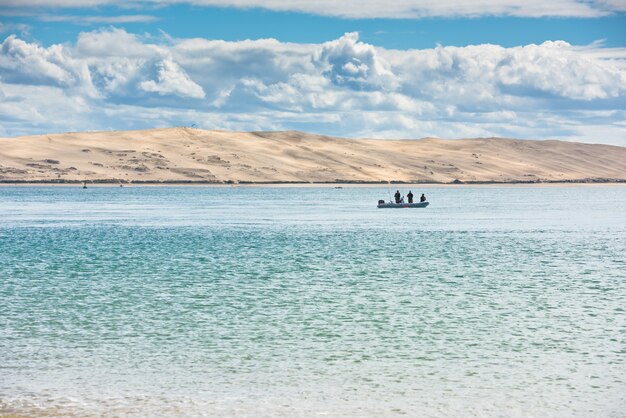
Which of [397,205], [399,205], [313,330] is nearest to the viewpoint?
[313,330]

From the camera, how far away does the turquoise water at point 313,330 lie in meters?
17.1

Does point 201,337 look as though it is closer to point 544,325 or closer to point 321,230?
point 544,325

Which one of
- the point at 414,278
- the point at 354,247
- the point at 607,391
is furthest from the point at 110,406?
the point at 354,247

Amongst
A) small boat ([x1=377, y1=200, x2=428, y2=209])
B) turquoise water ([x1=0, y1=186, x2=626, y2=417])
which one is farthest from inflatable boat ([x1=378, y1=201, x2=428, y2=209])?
turquoise water ([x1=0, y1=186, x2=626, y2=417])

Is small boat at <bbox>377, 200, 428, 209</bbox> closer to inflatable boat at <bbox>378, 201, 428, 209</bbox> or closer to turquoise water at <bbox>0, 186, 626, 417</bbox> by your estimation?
inflatable boat at <bbox>378, 201, 428, 209</bbox>

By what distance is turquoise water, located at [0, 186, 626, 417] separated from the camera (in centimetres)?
1714

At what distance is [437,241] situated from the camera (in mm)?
59250

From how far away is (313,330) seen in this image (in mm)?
24469

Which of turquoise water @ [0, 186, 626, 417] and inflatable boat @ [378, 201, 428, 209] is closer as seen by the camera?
turquoise water @ [0, 186, 626, 417]

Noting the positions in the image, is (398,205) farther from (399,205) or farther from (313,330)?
(313,330)

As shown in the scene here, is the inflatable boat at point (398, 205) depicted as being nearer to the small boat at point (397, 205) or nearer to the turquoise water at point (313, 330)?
the small boat at point (397, 205)

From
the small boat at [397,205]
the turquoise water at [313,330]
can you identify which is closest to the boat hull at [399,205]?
the small boat at [397,205]

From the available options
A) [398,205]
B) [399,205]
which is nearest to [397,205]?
[398,205]

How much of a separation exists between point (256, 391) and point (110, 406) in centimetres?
286
